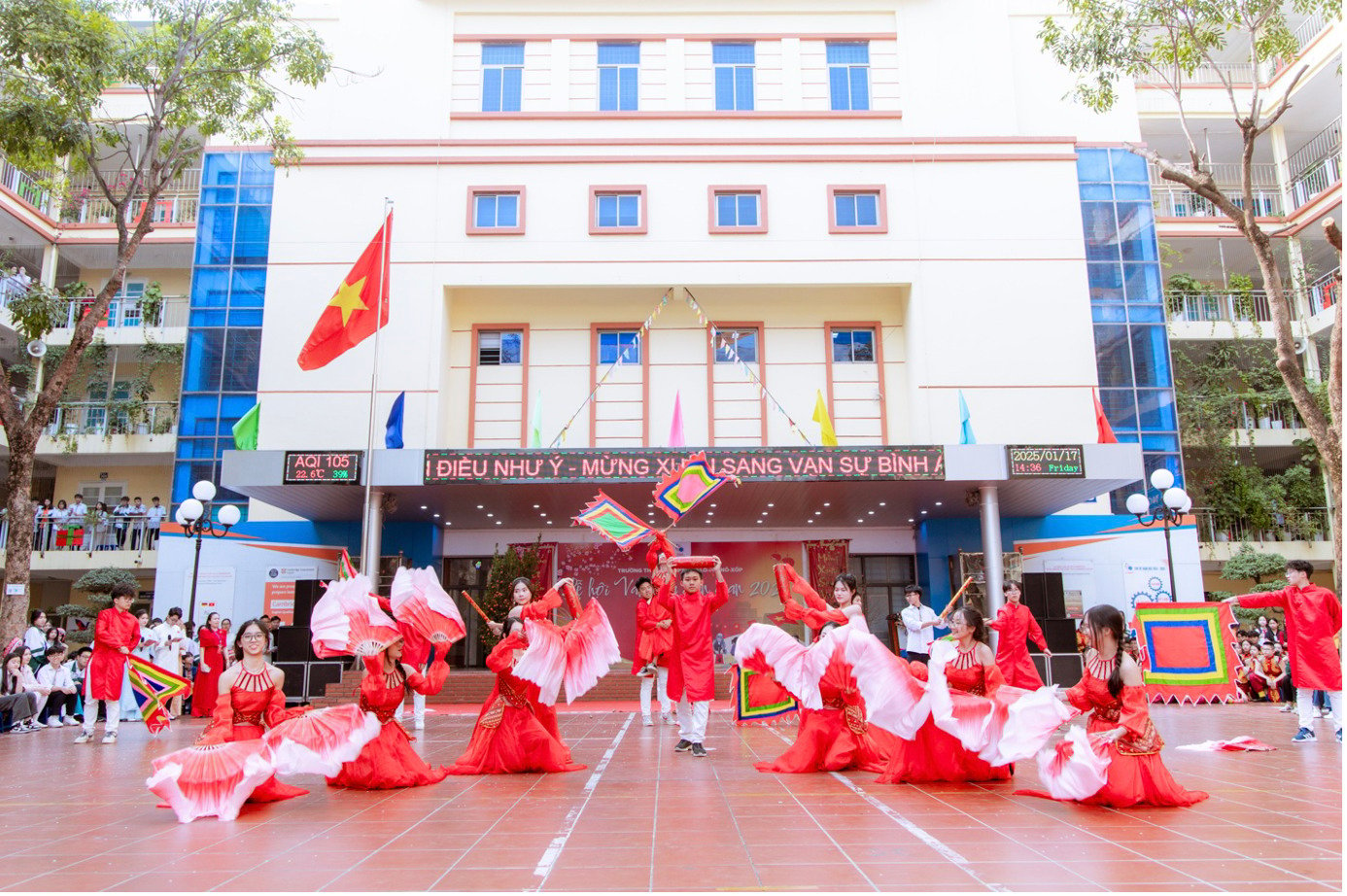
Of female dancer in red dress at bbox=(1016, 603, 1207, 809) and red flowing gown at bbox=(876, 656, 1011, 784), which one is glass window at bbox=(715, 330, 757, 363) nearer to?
red flowing gown at bbox=(876, 656, 1011, 784)

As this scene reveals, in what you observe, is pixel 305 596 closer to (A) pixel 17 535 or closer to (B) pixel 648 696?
(A) pixel 17 535

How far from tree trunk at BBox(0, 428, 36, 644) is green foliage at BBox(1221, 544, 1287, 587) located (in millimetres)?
25761

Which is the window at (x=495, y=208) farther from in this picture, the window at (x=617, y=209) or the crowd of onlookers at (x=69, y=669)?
the crowd of onlookers at (x=69, y=669)

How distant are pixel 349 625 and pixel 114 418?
22901 millimetres

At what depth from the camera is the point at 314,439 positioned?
2164cm

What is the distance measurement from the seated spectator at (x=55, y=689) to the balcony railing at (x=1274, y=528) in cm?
2594

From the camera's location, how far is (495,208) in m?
23.0

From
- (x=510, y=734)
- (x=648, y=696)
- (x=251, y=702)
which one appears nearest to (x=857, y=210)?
(x=648, y=696)

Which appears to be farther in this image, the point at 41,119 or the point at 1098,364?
the point at 1098,364

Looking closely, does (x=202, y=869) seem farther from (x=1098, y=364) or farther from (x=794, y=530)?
(x=1098, y=364)

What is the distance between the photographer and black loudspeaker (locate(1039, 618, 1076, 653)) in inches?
672

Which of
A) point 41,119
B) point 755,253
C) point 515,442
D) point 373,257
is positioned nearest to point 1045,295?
point 755,253

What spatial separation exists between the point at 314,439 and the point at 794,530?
11.4m

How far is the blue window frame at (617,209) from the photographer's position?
23.0 m
